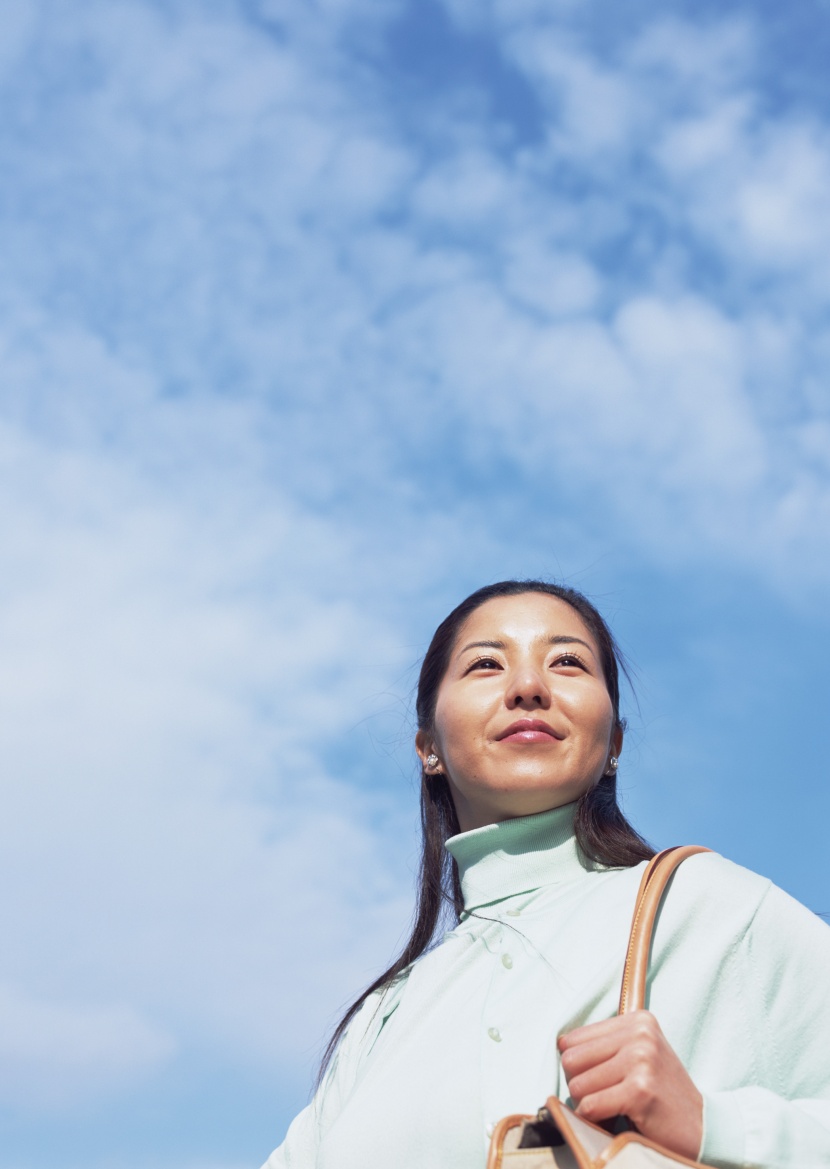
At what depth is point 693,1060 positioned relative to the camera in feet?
9.67

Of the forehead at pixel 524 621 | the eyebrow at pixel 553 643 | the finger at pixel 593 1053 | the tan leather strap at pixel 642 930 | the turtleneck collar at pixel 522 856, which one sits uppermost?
the forehead at pixel 524 621

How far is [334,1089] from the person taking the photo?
152 inches

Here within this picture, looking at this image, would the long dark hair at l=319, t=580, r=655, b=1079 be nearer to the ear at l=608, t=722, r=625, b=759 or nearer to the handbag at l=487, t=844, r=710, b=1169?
the ear at l=608, t=722, r=625, b=759

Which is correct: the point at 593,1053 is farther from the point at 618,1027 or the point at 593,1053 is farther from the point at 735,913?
the point at 735,913

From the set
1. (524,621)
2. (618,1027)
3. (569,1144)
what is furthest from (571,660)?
(569,1144)

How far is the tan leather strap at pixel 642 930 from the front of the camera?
2.75 meters

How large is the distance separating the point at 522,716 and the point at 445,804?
31.2 inches

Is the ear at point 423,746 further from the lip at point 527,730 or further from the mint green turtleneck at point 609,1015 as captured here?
the mint green turtleneck at point 609,1015

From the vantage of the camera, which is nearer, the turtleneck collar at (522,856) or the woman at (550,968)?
the woman at (550,968)

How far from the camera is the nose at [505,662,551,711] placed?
3.88 metres

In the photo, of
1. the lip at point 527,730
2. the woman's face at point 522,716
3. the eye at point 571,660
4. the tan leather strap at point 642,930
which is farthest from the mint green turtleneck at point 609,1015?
the eye at point 571,660

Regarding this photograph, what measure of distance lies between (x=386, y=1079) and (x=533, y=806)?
96 centimetres

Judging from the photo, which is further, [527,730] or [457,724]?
[457,724]

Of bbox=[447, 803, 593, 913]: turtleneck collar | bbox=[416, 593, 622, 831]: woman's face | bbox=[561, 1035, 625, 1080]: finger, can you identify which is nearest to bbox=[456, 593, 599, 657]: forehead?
bbox=[416, 593, 622, 831]: woman's face
